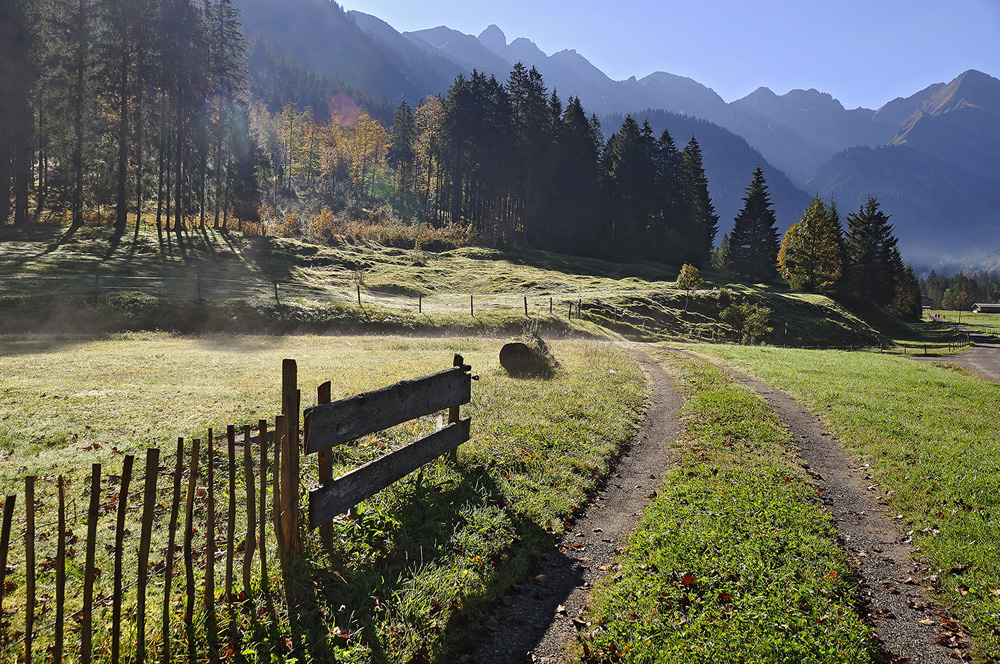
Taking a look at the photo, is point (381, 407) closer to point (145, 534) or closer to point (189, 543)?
point (189, 543)

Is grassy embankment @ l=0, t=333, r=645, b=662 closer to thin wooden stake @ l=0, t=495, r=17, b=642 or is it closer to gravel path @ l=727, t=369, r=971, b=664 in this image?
thin wooden stake @ l=0, t=495, r=17, b=642

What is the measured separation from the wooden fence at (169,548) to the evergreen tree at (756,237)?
280ft

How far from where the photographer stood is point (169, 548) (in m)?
3.89

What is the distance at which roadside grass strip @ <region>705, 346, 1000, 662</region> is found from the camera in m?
5.73

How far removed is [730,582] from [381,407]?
14.7 feet

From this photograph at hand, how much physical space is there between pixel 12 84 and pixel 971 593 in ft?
194

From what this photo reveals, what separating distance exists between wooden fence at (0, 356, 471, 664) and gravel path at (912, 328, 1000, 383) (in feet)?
118

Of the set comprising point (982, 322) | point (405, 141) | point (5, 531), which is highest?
point (405, 141)

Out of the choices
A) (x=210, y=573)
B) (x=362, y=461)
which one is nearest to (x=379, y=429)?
(x=210, y=573)

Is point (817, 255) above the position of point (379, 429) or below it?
above

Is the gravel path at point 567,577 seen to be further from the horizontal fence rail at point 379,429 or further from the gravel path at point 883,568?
the gravel path at point 883,568

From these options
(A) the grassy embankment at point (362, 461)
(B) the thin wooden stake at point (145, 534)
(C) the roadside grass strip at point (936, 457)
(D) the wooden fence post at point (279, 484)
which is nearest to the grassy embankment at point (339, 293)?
(A) the grassy embankment at point (362, 461)

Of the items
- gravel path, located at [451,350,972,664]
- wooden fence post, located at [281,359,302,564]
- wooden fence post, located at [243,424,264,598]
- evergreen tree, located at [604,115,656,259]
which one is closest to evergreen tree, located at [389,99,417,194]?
evergreen tree, located at [604,115,656,259]

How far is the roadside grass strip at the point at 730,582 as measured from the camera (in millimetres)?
4684
